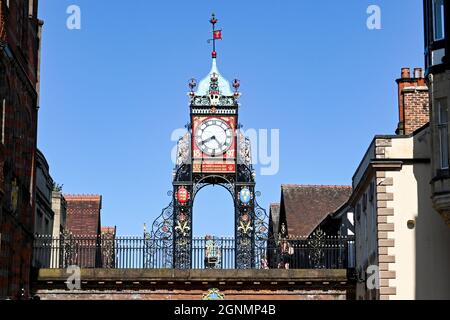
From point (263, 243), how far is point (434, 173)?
39.4 ft

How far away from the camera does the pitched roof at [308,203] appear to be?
53.1 m

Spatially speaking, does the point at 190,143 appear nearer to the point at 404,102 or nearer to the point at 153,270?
the point at 153,270

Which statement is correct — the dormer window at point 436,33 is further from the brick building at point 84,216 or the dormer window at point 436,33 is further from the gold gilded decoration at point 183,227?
the brick building at point 84,216

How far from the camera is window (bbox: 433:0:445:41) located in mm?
29266

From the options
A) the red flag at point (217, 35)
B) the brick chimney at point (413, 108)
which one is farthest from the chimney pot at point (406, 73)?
the red flag at point (217, 35)

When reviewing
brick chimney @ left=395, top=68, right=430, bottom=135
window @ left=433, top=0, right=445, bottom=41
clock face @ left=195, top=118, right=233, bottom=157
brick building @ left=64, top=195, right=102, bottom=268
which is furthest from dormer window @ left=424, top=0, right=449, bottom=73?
brick building @ left=64, top=195, right=102, bottom=268

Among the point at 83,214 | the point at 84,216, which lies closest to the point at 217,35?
the point at 84,216

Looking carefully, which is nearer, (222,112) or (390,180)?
(390,180)

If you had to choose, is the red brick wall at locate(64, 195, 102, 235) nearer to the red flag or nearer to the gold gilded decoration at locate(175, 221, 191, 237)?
the gold gilded decoration at locate(175, 221, 191, 237)

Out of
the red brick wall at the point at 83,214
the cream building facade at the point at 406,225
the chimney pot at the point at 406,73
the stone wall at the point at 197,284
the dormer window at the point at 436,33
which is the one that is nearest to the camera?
the dormer window at the point at 436,33

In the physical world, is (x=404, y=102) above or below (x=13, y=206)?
above
